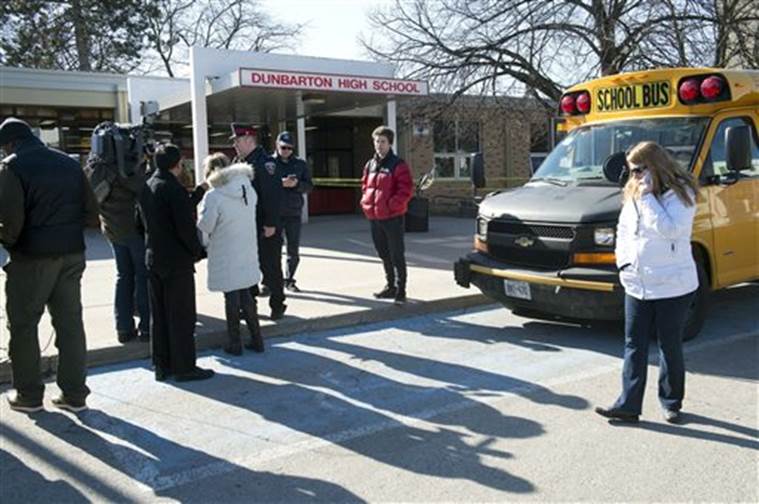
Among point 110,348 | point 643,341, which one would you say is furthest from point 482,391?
point 110,348

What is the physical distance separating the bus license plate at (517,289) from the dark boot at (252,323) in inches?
90.0

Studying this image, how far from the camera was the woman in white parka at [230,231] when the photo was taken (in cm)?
596

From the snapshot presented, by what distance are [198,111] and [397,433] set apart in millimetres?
12330

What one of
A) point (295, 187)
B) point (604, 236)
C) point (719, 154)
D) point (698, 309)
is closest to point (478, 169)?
point (604, 236)

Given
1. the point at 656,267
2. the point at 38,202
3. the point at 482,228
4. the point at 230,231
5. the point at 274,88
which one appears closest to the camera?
the point at 656,267

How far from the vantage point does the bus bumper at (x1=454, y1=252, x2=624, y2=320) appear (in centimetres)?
611

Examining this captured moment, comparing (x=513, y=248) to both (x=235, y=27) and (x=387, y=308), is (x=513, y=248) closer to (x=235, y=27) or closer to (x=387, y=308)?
(x=387, y=308)

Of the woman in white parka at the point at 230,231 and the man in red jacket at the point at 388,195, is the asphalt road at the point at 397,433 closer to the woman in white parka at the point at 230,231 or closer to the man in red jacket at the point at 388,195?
the woman in white parka at the point at 230,231

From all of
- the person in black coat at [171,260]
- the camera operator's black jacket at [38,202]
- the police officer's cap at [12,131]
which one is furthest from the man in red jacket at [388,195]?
the police officer's cap at [12,131]

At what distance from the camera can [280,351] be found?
21.8 ft

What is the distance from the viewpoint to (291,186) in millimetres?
8539

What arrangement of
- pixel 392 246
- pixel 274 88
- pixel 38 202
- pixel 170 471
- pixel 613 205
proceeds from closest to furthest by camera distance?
pixel 170 471, pixel 38 202, pixel 613 205, pixel 392 246, pixel 274 88

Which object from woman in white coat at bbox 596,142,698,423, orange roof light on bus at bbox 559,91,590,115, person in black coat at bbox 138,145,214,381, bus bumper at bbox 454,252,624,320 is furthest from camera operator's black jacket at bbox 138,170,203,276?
orange roof light on bus at bbox 559,91,590,115

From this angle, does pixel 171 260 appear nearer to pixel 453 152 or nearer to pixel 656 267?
pixel 656 267
